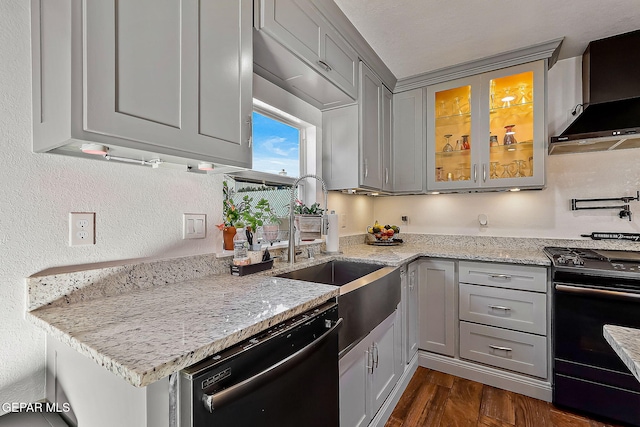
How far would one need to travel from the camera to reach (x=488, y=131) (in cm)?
244

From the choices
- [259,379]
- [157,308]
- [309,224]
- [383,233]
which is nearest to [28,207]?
[157,308]

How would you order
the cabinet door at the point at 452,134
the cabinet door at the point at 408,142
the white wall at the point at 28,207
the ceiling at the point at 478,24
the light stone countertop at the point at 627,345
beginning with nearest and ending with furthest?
the light stone countertop at the point at 627,345 < the white wall at the point at 28,207 < the ceiling at the point at 478,24 < the cabinet door at the point at 452,134 < the cabinet door at the point at 408,142

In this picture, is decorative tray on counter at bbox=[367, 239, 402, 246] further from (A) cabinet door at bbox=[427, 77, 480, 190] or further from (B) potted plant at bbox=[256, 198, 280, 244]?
(B) potted plant at bbox=[256, 198, 280, 244]

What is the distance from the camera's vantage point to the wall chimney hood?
1953mm

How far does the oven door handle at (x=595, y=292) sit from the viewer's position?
1.63m

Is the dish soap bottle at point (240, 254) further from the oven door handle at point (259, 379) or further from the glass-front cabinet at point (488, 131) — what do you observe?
the glass-front cabinet at point (488, 131)

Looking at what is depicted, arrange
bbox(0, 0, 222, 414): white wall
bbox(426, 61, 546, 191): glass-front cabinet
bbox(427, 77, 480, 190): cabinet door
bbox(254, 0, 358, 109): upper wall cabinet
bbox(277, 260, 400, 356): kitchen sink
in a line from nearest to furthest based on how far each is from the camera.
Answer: bbox(0, 0, 222, 414): white wall, bbox(277, 260, 400, 356): kitchen sink, bbox(254, 0, 358, 109): upper wall cabinet, bbox(426, 61, 546, 191): glass-front cabinet, bbox(427, 77, 480, 190): cabinet door

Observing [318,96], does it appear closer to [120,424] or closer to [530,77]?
[530,77]

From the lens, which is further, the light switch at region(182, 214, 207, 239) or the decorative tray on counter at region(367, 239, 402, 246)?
the decorative tray on counter at region(367, 239, 402, 246)

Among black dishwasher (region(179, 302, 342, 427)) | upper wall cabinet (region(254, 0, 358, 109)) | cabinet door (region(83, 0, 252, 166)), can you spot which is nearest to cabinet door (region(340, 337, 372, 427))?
black dishwasher (region(179, 302, 342, 427))

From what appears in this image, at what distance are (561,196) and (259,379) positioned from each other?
2.76 meters

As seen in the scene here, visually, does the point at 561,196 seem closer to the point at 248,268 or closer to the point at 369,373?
the point at 369,373

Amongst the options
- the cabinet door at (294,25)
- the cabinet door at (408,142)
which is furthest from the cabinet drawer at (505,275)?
the cabinet door at (294,25)

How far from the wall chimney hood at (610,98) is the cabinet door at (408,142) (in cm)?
99
